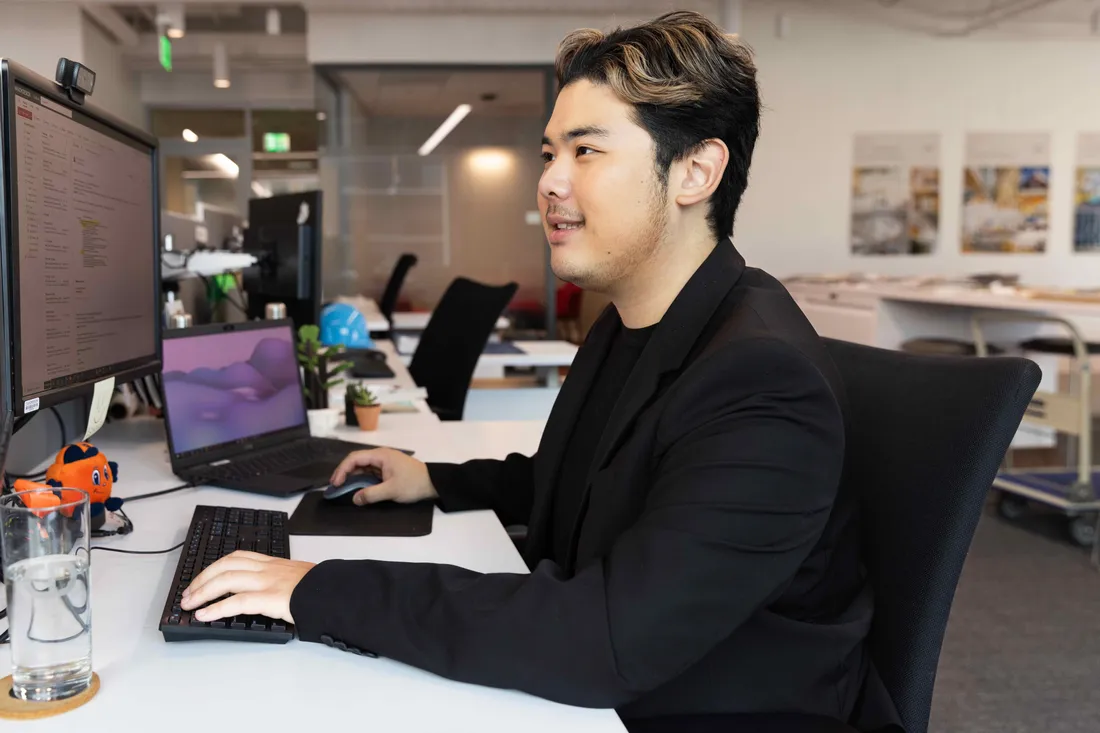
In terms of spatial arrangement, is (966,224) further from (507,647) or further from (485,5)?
(507,647)

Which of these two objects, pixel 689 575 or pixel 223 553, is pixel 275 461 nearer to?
pixel 223 553

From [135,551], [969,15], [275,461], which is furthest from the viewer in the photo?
[969,15]

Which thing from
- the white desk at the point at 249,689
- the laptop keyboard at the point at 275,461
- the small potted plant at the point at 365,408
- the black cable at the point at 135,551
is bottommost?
the white desk at the point at 249,689

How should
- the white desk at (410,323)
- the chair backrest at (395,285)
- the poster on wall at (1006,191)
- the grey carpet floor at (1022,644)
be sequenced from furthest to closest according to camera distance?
the poster on wall at (1006,191) → the chair backrest at (395,285) → the white desk at (410,323) → the grey carpet floor at (1022,644)

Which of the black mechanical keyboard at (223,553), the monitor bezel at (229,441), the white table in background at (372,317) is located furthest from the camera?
the white table in background at (372,317)

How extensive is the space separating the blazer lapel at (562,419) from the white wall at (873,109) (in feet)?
21.5

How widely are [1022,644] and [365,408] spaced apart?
6.50 ft

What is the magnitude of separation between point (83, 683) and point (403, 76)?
6891 millimetres

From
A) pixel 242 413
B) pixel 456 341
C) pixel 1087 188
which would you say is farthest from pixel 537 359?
pixel 1087 188

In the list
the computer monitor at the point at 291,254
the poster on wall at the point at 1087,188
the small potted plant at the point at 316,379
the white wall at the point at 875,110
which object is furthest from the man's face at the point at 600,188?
the poster on wall at the point at 1087,188

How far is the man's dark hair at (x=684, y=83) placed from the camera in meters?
1.06

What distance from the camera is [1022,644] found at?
104 inches

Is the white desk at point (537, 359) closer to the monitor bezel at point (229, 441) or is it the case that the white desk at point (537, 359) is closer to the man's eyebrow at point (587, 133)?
the monitor bezel at point (229, 441)

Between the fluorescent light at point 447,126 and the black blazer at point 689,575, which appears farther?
the fluorescent light at point 447,126
